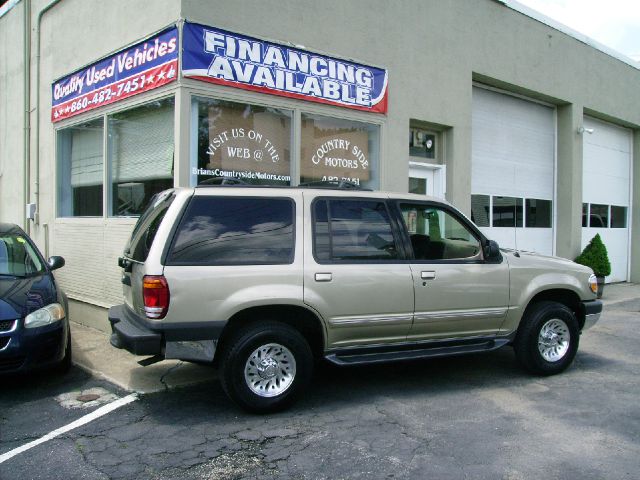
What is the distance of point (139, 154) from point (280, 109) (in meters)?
2.08

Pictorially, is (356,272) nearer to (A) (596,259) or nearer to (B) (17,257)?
(B) (17,257)

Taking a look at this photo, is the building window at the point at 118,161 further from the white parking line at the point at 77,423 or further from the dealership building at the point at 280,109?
the white parking line at the point at 77,423

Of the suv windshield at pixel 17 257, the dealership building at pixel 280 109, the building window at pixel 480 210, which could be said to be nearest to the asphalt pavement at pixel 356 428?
the suv windshield at pixel 17 257

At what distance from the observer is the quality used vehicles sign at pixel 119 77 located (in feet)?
24.0

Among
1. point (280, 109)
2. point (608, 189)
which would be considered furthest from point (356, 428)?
point (608, 189)

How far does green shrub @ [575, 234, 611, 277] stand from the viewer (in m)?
12.5

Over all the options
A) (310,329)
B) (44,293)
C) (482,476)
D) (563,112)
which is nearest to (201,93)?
(44,293)

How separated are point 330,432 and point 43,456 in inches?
81.4

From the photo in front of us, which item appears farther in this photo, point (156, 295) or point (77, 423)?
point (77, 423)

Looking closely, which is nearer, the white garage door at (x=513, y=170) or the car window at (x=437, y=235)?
the car window at (x=437, y=235)

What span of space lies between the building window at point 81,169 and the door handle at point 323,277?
5.04 meters

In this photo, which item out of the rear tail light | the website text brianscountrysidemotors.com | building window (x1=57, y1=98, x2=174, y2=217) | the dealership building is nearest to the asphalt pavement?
the rear tail light

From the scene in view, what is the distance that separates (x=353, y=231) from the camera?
5348 mm

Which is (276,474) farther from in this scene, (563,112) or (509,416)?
(563,112)
